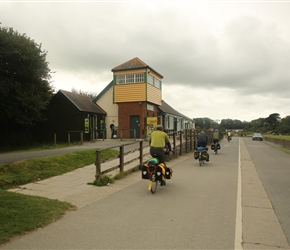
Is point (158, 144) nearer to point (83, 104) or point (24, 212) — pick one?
point (24, 212)

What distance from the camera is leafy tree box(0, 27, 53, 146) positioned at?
795 inches

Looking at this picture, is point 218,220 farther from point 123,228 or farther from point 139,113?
point 139,113

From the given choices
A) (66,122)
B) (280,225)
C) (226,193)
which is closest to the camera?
(280,225)

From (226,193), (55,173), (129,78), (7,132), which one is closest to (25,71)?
(7,132)

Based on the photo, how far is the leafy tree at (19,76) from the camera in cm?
2020

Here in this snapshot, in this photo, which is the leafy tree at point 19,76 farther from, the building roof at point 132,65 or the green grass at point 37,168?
the green grass at point 37,168

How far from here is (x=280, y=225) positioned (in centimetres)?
543

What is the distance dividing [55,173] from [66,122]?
53.7 ft

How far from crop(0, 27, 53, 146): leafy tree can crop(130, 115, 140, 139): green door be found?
8169 millimetres

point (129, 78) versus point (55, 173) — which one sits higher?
point (129, 78)

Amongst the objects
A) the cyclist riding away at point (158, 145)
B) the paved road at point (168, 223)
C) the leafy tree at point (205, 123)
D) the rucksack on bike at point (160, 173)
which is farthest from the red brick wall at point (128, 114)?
the leafy tree at point (205, 123)

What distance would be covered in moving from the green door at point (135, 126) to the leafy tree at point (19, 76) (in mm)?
8169

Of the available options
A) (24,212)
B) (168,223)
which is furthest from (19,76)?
(168,223)

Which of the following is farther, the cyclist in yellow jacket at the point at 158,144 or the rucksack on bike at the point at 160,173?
the cyclist in yellow jacket at the point at 158,144
